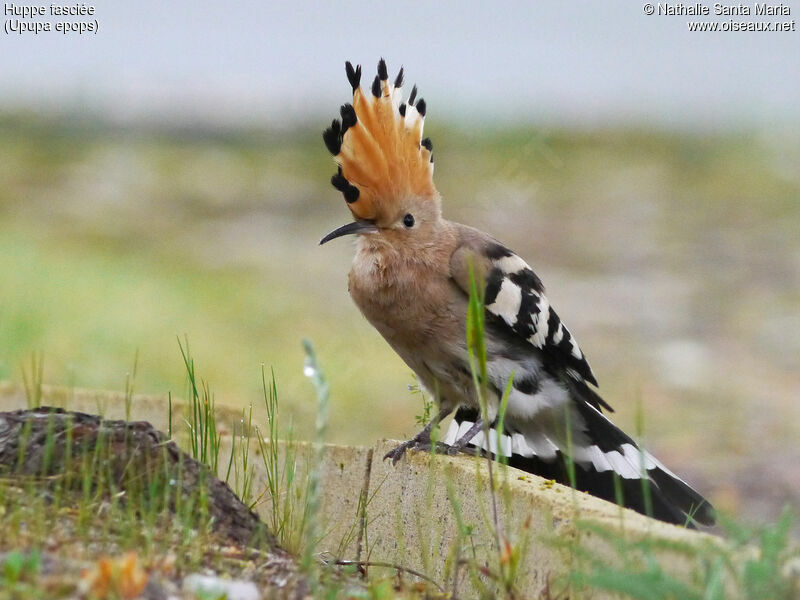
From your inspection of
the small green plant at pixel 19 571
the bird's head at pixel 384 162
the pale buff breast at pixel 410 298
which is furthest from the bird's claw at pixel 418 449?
the small green plant at pixel 19 571

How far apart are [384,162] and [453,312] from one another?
38 cm

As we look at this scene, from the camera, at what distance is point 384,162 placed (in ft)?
8.86

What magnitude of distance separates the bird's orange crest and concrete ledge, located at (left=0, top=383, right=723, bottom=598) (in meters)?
0.64

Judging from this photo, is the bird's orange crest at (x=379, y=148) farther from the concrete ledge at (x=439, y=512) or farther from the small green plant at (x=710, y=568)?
the small green plant at (x=710, y=568)

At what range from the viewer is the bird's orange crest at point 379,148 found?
2664 millimetres

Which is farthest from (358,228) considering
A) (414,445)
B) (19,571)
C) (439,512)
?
(19,571)

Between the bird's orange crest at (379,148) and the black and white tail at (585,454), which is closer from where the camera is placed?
the bird's orange crest at (379,148)

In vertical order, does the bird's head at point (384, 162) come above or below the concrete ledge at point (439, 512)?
above

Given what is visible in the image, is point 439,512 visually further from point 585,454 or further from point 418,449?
point 585,454

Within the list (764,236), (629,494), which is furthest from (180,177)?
(629,494)

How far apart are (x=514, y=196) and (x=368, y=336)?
190 cm

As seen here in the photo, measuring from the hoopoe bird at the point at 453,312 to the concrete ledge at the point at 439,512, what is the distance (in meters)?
0.28

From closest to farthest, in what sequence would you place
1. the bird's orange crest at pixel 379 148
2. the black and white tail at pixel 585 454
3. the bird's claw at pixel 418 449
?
1. the bird's claw at pixel 418 449
2. the bird's orange crest at pixel 379 148
3. the black and white tail at pixel 585 454

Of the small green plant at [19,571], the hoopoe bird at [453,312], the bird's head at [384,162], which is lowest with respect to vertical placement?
the small green plant at [19,571]
